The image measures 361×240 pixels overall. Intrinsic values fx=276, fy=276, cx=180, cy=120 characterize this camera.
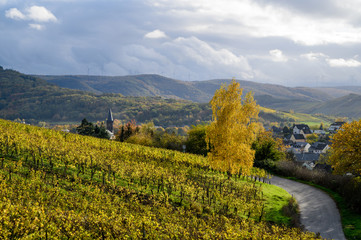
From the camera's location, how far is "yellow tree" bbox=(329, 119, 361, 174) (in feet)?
96.1

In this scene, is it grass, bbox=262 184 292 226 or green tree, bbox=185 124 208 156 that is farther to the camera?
green tree, bbox=185 124 208 156

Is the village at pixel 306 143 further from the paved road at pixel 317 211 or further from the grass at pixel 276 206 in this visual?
the grass at pixel 276 206

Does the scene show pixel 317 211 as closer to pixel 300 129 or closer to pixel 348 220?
pixel 348 220

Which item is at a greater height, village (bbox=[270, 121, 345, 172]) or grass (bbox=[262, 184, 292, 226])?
grass (bbox=[262, 184, 292, 226])

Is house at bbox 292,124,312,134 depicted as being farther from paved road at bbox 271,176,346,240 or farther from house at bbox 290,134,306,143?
paved road at bbox 271,176,346,240

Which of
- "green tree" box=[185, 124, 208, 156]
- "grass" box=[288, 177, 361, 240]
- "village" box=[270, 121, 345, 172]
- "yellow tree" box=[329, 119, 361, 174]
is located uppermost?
"yellow tree" box=[329, 119, 361, 174]

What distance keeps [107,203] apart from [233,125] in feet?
58.8

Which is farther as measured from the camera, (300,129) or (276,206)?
(300,129)

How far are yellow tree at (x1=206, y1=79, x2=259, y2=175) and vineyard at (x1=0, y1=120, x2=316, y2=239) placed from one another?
3.26 m

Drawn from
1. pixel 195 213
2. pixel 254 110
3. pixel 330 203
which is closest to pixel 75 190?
pixel 195 213

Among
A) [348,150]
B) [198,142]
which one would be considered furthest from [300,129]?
[348,150]

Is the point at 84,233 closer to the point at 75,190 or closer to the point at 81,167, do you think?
the point at 75,190

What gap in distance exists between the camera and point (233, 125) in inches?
1153

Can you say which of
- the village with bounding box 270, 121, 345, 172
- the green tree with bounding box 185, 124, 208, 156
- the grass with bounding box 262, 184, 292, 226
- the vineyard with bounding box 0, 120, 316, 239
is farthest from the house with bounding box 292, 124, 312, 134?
the vineyard with bounding box 0, 120, 316, 239
